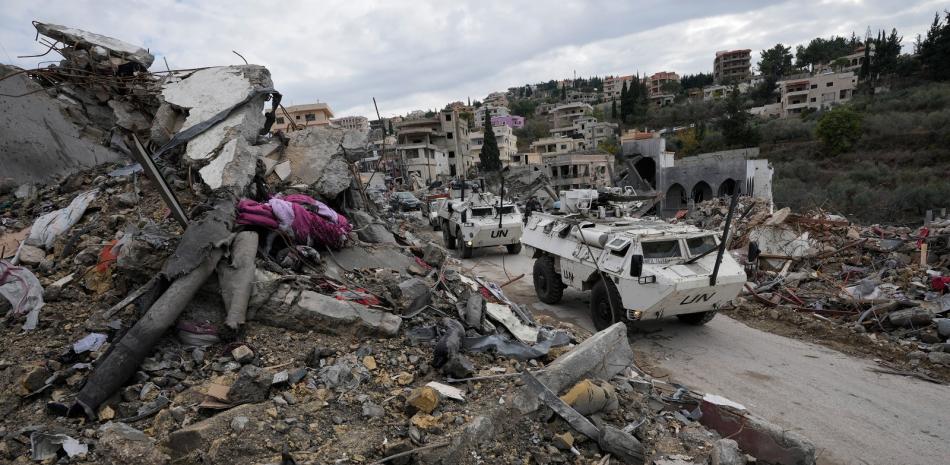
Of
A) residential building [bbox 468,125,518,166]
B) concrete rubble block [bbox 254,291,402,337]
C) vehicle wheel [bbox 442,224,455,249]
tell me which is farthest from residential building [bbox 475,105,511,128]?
concrete rubble block [bbox 254,291,402,337]

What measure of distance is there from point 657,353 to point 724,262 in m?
1.54

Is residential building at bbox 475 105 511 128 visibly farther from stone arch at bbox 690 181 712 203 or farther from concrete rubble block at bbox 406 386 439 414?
concrete rubble block at bbox 406 386 439 414

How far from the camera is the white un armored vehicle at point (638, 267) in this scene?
6.20 meters

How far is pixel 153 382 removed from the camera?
400 cm

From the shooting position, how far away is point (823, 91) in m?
48.7

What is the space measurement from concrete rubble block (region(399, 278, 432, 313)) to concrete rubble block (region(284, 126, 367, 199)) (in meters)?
2.92

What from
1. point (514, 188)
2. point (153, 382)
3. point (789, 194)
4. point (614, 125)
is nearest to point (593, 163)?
point (514, 188)

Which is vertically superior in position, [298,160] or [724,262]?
[298,160]

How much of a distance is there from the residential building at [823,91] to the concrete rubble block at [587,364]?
179 feet

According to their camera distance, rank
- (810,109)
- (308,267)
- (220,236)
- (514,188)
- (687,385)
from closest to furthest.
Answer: (220,236) < (687,385) < (308,267) < (514,188) < (810,109)

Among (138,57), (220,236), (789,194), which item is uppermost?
(138,57)

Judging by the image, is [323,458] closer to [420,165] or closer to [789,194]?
[789,194]

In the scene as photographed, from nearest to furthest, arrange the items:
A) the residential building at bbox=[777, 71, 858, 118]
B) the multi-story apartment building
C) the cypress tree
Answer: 1. the multi-story apartment building
2. the cypress tree
3. the residential building at bbox=[777, 71, 858, 118]

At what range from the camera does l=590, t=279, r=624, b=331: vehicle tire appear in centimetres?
676
